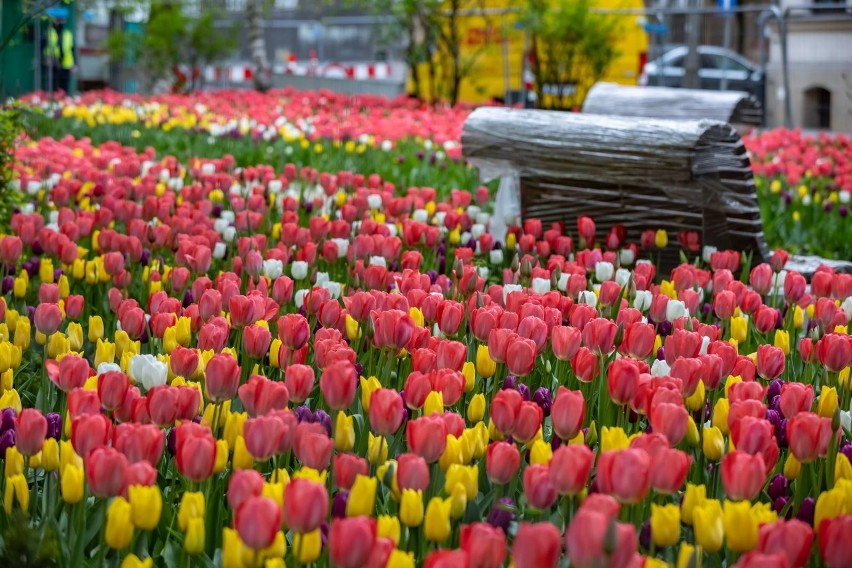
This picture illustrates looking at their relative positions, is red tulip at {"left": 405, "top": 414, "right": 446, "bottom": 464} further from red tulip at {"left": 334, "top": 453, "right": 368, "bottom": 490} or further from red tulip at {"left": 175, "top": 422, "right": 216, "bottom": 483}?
red tulip at {"left": 175, "top": 422, "right": 216, "bottom": 483}

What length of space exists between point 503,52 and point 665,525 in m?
16.4

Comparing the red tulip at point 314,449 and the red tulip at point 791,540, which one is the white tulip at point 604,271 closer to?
the red tulip at point 314,449

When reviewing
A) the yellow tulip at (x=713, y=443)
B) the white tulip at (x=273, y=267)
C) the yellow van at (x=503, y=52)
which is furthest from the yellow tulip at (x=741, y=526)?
the yellow van at (x=503, y=52)

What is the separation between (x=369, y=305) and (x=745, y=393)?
0.98 m

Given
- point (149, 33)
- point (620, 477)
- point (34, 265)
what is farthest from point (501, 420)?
point (149, 33)

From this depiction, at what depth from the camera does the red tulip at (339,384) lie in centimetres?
215

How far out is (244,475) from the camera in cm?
174

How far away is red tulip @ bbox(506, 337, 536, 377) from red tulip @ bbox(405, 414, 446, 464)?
1.90 ft

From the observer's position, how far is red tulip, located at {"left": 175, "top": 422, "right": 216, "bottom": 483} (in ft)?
6.11

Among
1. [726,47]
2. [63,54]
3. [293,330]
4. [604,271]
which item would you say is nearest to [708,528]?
[293,330]

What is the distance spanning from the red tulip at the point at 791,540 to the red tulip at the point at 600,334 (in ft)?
3.56

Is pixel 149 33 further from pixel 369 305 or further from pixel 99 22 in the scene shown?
pixel 369 305

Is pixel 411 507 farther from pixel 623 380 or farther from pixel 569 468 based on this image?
pixel 623 380

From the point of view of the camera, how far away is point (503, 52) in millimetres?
17734
